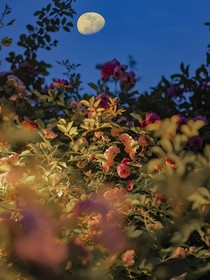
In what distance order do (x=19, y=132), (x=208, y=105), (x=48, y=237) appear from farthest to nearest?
(x=208, y=105)
(x=19, y=132)
(x=48, y=237)

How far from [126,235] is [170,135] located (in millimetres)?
668

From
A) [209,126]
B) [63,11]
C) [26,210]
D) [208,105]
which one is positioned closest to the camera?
[26,210]

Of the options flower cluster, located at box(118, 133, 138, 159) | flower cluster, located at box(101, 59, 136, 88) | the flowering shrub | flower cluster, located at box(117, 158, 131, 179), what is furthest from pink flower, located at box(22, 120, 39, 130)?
flower cluster, located at box(101, 59, 136, 88)

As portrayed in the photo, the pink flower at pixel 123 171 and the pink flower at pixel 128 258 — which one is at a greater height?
the pink flower at pixel 123 171

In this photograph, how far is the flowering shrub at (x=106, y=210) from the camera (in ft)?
8.92

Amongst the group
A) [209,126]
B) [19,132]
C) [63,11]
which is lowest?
[209,126]

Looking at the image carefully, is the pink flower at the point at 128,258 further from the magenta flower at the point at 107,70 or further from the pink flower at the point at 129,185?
the magenta flower at the point at 107,70

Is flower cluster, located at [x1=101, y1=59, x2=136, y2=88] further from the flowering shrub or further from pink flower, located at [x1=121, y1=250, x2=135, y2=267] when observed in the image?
pink flower, located at [x1=121, y1=250, x2=135, y2=267]

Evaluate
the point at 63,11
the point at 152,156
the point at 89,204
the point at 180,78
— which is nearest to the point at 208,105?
the point at 180,78

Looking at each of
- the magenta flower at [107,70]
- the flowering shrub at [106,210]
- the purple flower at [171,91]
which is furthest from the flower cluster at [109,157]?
the purple flower at [171,91]

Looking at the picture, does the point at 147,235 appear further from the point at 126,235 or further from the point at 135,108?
the point at 135,108

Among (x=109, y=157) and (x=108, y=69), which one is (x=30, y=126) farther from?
(x=108, y=69)

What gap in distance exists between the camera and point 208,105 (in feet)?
18.5

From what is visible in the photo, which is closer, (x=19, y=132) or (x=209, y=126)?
(x=19, y=132)
